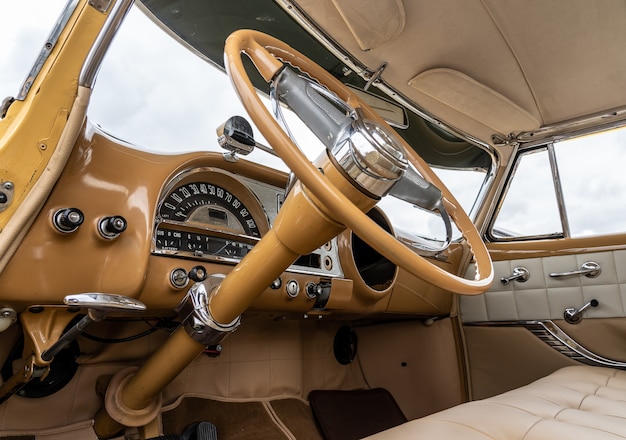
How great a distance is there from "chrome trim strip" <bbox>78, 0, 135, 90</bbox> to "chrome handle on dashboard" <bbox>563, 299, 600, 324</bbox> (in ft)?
6.90

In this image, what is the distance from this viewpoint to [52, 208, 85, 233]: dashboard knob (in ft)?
3.03

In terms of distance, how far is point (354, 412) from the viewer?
2.03 metres

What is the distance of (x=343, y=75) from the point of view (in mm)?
1860

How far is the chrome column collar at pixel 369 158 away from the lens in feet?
2.17

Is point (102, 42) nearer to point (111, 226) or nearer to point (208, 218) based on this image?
point (111, 226)

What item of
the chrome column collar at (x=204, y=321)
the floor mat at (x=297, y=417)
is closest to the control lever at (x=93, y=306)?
the chrome column collar at (x=204, y=321)

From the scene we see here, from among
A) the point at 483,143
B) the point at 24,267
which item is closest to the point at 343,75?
the point at 483,143

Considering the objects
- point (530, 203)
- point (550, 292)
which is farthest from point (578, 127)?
point (550, 292)

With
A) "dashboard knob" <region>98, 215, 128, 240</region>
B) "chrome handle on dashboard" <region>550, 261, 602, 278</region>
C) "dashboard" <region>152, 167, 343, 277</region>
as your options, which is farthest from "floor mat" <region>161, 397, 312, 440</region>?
"chrome handle on dashboard" <region>550, 261, 602, 278</region>

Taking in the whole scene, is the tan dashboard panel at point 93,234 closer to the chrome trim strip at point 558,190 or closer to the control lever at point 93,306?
the control lever at point 93,306

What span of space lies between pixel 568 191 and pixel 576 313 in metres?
0.65

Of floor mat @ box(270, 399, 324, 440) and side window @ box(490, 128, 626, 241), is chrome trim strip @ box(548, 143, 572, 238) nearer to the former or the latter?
side window @ box(490, 128, 626, 241)

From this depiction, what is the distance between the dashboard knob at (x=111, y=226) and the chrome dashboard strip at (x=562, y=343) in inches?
74.5

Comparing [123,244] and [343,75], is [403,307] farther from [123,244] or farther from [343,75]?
[123,244]
